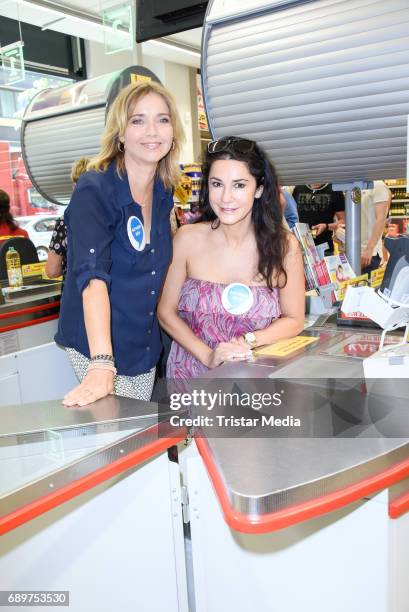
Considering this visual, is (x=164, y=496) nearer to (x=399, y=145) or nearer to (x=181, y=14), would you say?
(x=399, y=145)

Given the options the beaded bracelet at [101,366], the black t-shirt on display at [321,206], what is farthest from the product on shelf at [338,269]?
the black t-shirt on display at [321,206]

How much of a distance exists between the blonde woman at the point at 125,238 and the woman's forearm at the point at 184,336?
0.22 ft

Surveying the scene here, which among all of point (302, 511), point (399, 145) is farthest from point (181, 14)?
point (302, 511)

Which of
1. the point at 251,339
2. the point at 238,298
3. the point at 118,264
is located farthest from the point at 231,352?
the point at 118,264

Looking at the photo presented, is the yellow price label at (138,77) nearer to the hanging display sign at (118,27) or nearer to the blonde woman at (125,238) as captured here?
the blonde woman at (125,238)

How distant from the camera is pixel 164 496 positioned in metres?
1.28

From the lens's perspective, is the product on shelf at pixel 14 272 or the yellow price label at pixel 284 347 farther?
the product on shelf at pixel 14 272

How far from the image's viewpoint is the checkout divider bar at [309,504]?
3.05 feet

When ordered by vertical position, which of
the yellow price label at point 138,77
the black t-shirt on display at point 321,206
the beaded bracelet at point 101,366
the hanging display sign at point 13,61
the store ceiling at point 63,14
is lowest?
the beaded bracelet at point 101,366

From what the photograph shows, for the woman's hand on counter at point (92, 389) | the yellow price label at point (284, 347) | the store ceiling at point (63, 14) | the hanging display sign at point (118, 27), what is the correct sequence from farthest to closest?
1. the store ceiling at point (63, 14)
2. the hanging display sign at point (118, 27)
3. the yellow price label at point (284, 347)
4. the woman's hand on counter at point (92, 389)

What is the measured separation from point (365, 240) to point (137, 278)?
221 cm

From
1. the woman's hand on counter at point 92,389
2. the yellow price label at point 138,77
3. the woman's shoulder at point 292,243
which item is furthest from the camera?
the yellow price label at point 138,77

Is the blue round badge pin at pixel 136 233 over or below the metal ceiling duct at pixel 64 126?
below

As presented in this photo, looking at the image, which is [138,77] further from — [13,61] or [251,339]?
[13,61]
